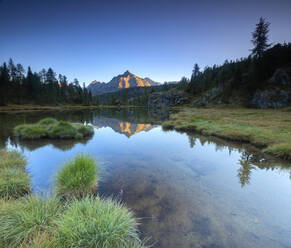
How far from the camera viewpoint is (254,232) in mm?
4016

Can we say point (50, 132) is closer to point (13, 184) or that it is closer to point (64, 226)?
point (13, 184)

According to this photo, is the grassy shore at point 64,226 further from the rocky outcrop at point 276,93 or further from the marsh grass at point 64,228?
the rocky outcrop at point 276,93

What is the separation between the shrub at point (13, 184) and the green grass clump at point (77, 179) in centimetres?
142

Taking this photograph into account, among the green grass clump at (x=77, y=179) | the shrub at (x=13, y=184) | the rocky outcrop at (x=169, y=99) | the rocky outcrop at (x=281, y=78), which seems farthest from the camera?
the rocky outcrop at (x=169, y=99)

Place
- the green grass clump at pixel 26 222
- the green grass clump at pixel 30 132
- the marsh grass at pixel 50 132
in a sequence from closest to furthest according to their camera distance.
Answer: the green grass clump at pixel 26 222 → the green grass clump at pixel 30 132 → the marsh grass at pixel 50 132

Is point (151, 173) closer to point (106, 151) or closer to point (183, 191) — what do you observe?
point (183, 191)

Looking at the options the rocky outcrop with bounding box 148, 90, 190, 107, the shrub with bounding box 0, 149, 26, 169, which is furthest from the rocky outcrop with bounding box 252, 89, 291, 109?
the shrub with bounding box 0, 149, 26, 169

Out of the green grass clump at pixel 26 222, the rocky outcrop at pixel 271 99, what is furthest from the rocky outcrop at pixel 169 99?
the green grass clump at pixel 26 222

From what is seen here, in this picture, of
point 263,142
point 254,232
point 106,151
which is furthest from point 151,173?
point 263,142

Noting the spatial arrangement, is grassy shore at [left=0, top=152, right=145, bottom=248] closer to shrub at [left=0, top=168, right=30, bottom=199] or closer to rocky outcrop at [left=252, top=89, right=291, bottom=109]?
shrub at [left=0, top=168, right=30, bottom=199]

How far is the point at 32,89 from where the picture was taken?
84000 millimetres

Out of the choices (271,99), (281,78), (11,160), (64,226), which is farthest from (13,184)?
(281,78)

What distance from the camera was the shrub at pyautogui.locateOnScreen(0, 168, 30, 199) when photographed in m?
4.90

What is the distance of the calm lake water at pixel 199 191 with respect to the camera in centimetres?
396
